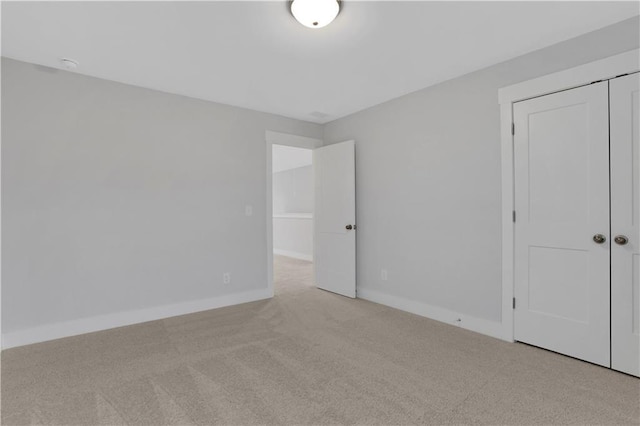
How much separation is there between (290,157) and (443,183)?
186 inches

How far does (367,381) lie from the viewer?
2139 mm

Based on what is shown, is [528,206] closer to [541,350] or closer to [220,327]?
[541,350]

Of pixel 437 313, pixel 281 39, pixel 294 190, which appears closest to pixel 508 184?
pixel 437 313

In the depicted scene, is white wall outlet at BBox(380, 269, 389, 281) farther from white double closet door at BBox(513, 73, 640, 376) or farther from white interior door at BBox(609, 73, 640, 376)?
white interior door at BBox(609, 73, 640, 376)

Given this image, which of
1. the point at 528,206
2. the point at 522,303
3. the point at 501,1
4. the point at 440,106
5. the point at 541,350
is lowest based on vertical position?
the point at 541,350

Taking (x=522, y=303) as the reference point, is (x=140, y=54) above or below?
above

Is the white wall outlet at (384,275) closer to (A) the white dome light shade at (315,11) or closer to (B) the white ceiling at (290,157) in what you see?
(A) the white dome light shade at (315,11)

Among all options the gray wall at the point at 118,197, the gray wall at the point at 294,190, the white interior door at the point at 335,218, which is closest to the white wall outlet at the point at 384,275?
the white interior door at the point at 335,218

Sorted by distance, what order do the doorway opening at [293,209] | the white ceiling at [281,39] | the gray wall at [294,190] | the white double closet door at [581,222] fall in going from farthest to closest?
the gray wall at [294,190]
the doorway opening at [293,209]
the white double closet door at [581,222]
the white ceiling at [281,39]

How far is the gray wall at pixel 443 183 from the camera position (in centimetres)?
283

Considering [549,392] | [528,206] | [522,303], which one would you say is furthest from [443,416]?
[528,206]

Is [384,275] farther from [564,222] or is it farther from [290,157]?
[290,157]

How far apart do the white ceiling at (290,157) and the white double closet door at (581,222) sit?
4478 millimetres

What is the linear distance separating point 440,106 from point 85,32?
3.09 meters
